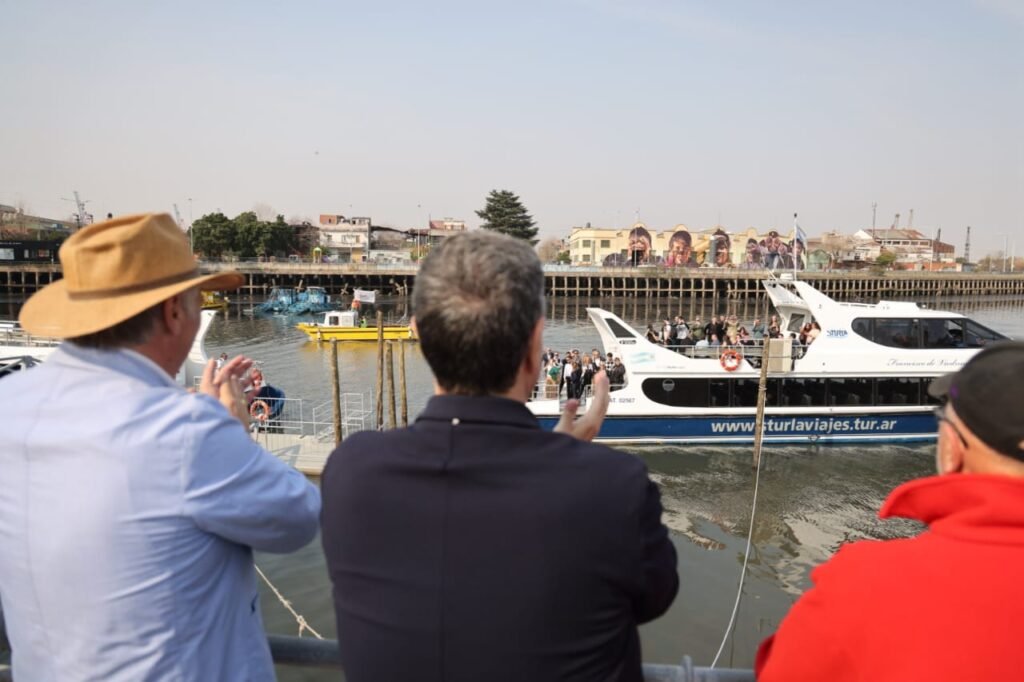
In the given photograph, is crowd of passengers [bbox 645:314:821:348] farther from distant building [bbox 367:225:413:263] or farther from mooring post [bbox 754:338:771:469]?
distant building [bbox 367:225:413:263]

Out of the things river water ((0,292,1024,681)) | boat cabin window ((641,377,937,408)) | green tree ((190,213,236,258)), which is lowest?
river water ((0,292,1024,681))

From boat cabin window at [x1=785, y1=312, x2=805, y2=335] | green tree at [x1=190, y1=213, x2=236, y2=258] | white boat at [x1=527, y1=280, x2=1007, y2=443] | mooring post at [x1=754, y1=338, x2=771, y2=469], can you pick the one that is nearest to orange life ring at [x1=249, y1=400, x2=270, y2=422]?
white boat at [x1=527, y1=280, x2=1007, y2=443]

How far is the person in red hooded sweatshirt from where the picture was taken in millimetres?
1154

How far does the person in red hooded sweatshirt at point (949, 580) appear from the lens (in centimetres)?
115

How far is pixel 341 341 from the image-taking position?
39.0 metres

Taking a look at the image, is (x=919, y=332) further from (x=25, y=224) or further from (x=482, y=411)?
(x=25, y=224)

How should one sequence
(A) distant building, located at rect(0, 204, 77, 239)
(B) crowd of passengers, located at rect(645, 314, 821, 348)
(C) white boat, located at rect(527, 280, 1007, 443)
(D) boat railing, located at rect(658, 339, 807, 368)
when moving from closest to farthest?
(C) white boat, located at rect(527, 280, 1007, 443) < (D) boat railing, located at rect(658, 339, 807, 368) < (B) crowd of passengers, located at rect(645, 314, 821, 348) < (A) distant building, located at rect(0, 204, 77, 239)

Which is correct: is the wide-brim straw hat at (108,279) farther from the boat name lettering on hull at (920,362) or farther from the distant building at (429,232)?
the distant building at (429,232)

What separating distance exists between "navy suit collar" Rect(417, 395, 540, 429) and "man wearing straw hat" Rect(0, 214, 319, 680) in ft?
1.63

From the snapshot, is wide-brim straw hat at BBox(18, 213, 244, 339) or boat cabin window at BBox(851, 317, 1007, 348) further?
boat cabin window at BBox(851, 317, 1007, 348)

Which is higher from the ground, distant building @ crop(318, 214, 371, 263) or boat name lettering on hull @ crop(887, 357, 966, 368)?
distant building @ crop(318, 214, 371, 263)

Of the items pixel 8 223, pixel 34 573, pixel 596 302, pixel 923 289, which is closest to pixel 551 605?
pixel 34 573

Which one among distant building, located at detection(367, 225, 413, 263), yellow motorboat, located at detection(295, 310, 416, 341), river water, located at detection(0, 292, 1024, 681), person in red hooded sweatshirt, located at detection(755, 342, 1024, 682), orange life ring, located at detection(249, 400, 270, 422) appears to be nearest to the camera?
person in red hooded sweatshirt, located at detection(755, 342, 1024, 682)

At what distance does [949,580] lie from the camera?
3.84ft
